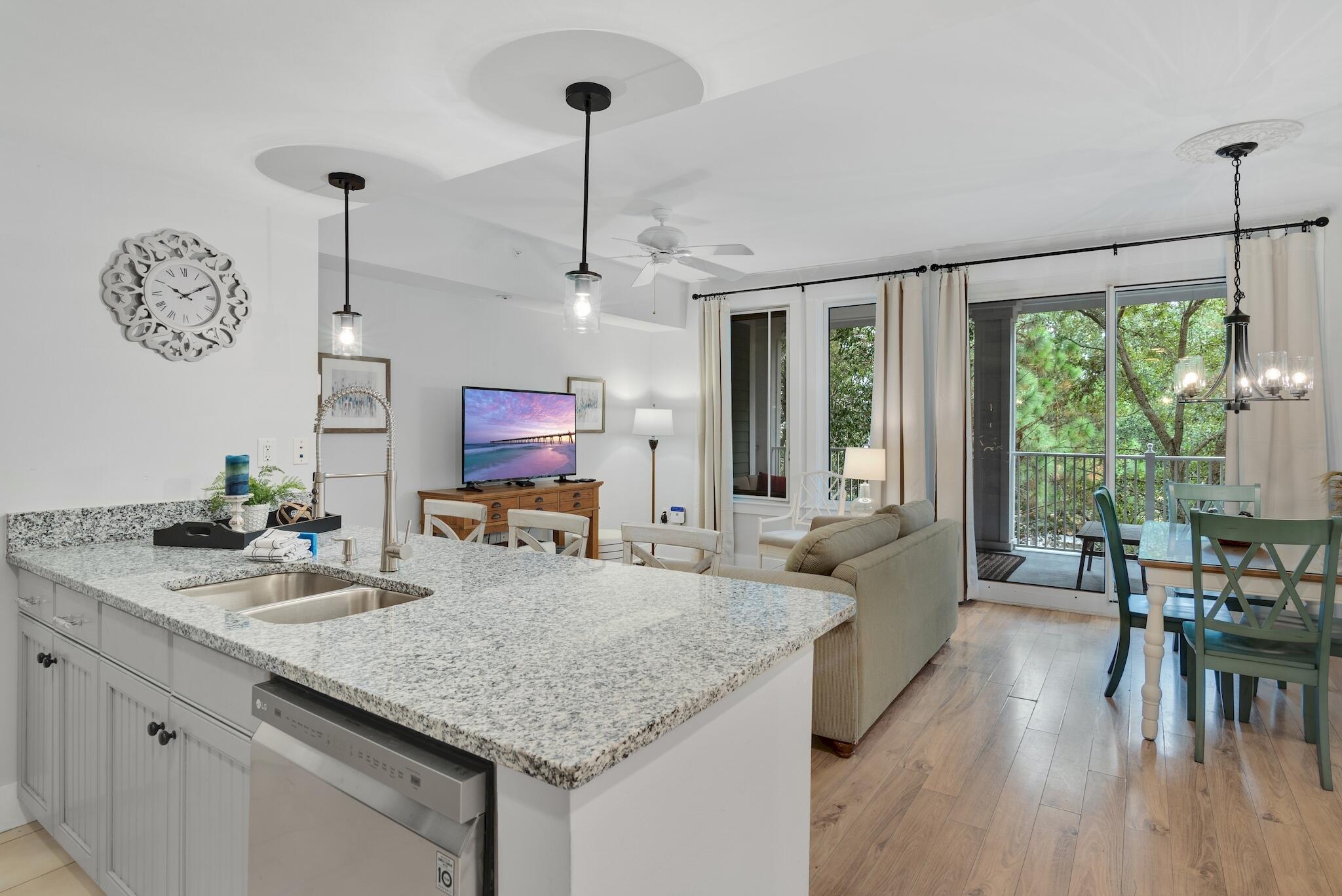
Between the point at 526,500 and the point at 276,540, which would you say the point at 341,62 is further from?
the point at 526,500

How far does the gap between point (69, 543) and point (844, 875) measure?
2652 millimetres

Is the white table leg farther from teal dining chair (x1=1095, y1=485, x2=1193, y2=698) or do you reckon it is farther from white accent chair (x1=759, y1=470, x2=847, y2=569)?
white accent chair (x1=759, y1=470, x2=847, y2=569)

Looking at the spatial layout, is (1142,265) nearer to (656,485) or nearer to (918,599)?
(918,599)

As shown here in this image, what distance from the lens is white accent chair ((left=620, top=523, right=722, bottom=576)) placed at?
2.27 metres

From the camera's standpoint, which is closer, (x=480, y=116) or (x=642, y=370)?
(x=480, y=116)

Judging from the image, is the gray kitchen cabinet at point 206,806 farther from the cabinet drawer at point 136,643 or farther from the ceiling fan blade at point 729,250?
the ceiling fan blade at point 729,250

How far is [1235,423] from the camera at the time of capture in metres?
4.26

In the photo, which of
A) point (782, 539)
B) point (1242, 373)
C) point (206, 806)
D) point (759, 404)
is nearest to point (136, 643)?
point (206, 806)

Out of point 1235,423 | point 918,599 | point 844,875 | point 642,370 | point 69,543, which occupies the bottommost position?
point 844,875

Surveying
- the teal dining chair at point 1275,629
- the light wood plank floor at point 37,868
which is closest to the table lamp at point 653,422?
the teal dining chair at point 1275,629

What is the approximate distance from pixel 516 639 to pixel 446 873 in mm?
454

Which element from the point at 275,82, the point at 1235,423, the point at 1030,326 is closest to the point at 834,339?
the point at 1030,326

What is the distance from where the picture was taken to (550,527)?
109 inches

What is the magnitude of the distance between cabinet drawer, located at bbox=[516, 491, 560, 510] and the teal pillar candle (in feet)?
8.06
